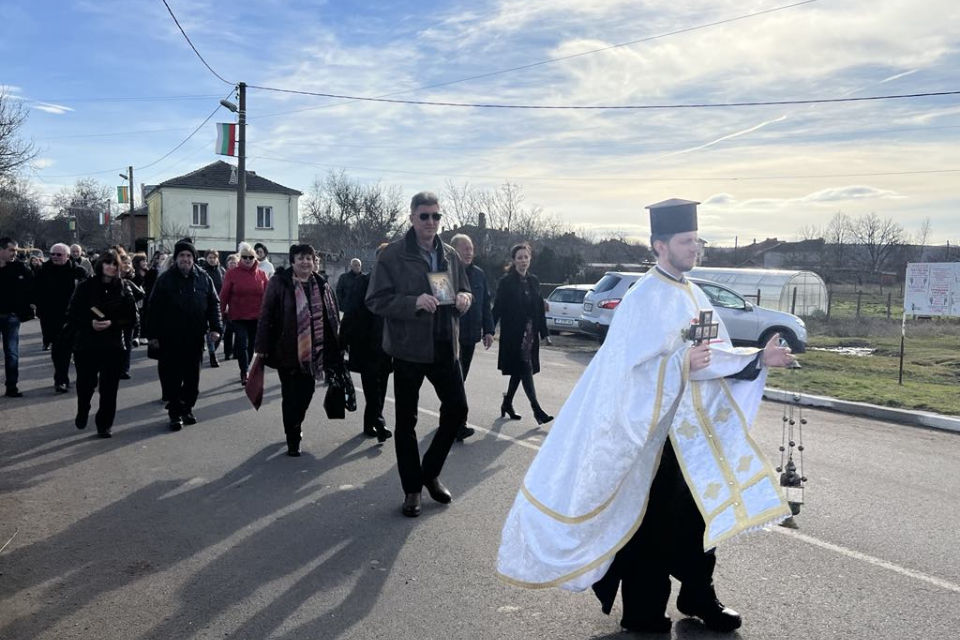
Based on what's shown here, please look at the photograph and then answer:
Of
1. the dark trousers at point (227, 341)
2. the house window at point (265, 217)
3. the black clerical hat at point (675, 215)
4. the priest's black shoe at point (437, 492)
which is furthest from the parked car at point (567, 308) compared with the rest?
the house window at point (265, 217)

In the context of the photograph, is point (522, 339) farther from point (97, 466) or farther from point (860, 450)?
point (97, 466)

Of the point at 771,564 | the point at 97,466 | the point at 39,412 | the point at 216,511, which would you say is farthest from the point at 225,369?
the point at 771,564

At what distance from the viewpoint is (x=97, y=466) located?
6.61 meters

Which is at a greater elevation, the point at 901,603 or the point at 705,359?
the point at 705,359

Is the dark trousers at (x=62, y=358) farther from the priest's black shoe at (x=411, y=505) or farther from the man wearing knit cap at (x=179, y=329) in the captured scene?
the priest's black shoe at (x=411, y=505)

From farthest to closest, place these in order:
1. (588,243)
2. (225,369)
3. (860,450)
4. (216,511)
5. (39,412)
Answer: (588,243)
(225,369)
(39,412)
(860,450)
(216,511)

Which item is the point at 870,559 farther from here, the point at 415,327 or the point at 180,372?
the point at 180,372

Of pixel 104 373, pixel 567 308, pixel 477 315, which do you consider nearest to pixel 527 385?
pixel 477 315

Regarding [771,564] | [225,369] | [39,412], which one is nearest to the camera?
[771,564]

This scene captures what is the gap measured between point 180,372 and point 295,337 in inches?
74.4

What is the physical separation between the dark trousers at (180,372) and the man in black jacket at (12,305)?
299 centimetres

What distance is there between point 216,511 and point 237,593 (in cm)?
148

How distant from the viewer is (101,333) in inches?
303

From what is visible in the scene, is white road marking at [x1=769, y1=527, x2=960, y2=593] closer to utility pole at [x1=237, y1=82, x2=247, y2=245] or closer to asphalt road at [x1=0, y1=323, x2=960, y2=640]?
asphalt road at [x1=0, y1=323, x2=960, y2=640]
